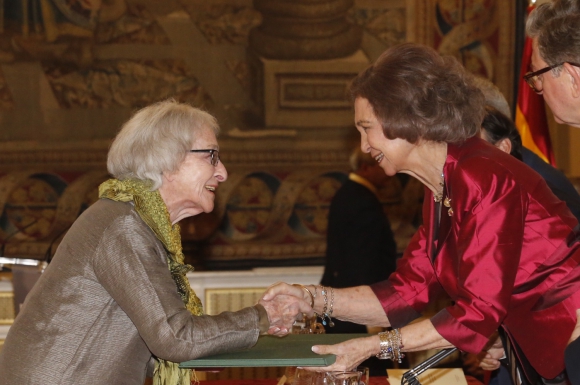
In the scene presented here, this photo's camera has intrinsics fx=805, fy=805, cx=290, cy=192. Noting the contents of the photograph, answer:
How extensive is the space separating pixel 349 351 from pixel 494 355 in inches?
33.2

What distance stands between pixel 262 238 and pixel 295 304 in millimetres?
4342

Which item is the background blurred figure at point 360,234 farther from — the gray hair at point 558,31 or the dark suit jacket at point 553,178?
the gray hair at point 558,31

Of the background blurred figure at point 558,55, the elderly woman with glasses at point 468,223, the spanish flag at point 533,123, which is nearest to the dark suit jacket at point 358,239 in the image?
the spanish flag at point 533,123

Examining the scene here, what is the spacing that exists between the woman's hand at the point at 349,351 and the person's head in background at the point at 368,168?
252cm

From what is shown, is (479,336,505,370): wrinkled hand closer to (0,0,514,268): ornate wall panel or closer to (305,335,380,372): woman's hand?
(305,335,380,372): woman's hand

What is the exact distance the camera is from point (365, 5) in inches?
301

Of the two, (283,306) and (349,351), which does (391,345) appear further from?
(283,306)

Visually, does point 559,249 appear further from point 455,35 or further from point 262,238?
point 455,35

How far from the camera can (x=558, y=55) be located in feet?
8.29

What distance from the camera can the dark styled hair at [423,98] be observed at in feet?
8.84

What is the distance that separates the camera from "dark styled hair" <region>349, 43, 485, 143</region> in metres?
2.69

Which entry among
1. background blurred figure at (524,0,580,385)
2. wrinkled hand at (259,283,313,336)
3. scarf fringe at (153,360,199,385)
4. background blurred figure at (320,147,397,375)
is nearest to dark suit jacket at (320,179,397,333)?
background blurred figure at (320,147,397,375)

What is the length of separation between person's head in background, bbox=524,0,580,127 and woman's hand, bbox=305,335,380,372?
3.15 ft

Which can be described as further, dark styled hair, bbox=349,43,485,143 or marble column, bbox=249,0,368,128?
marble column, bbox=249,0,368,128
